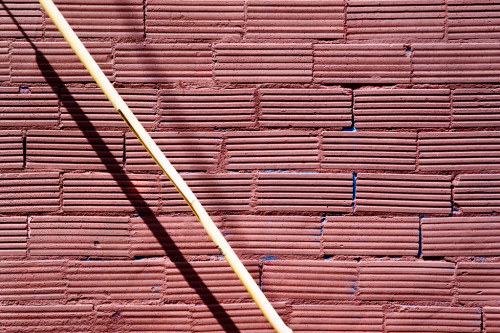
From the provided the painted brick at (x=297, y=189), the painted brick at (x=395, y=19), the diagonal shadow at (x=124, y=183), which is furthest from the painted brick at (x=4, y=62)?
the painted brick at (x=395, y=19)

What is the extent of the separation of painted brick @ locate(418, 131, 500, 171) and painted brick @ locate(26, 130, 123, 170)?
1.76 meters

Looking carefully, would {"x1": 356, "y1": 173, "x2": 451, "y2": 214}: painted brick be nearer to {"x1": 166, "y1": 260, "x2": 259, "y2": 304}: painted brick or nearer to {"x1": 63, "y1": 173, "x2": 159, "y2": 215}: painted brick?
{"x1": 166, "y1": 260, "x2": 259, "y2": 304}: painted brick

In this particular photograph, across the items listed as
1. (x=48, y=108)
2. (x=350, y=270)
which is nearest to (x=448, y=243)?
(x=350, y=270)

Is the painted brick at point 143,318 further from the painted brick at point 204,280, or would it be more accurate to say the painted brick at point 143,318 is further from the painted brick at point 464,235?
the painted brick at point 464,235

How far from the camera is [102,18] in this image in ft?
6.70

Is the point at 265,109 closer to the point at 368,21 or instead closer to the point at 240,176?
the point at 240,176

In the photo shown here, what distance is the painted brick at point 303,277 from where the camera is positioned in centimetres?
205

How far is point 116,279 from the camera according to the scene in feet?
6.77

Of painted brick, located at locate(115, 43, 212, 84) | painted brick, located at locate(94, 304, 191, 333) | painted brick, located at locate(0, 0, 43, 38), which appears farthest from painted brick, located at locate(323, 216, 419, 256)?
painted brick, located at locate(0, 0, 43, 38)

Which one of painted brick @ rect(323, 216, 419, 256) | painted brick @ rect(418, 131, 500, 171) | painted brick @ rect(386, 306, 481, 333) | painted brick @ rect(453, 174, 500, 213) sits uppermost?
painted brick @ rect(418, 131, 500, 171)

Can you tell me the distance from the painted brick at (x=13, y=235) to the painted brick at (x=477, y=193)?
250cm

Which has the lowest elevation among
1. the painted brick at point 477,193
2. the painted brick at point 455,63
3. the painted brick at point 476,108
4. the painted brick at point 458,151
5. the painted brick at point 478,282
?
the painted brick at point 478,282

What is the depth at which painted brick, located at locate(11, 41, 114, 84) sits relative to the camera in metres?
2.04

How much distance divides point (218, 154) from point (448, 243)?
1.42 m
